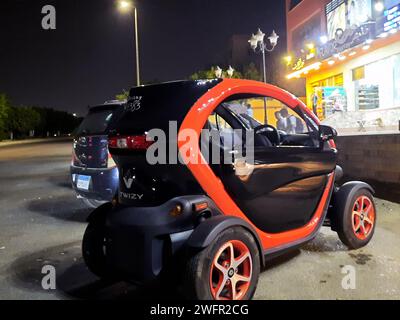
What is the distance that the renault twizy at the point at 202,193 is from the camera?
3119mm

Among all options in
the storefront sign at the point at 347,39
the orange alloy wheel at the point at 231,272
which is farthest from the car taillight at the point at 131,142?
the storefront sign at the point at 347,39

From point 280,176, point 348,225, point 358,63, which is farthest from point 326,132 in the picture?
point 358,63

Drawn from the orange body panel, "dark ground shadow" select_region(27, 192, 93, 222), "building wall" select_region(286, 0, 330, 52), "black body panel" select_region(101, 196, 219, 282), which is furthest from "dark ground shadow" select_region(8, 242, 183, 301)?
"building wall" select_region(286, 0, 330, 52)

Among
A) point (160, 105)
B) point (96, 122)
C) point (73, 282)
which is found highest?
point (96, 122)

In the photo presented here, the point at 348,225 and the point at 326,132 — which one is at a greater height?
the point at 326,132

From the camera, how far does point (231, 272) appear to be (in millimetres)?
3240

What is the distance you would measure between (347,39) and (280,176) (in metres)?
17.2

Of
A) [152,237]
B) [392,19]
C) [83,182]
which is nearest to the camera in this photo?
[152,237]

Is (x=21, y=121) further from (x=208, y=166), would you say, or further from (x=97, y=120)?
(x=208, y=166)

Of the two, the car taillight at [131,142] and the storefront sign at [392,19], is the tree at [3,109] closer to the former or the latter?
the storefront sign at [392,19]

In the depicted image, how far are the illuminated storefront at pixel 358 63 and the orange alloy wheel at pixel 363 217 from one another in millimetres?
11384

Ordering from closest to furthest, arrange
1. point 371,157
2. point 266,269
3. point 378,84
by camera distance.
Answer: point 266,269
point 371,157
point 378,84

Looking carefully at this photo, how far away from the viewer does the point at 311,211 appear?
13.9 feet
